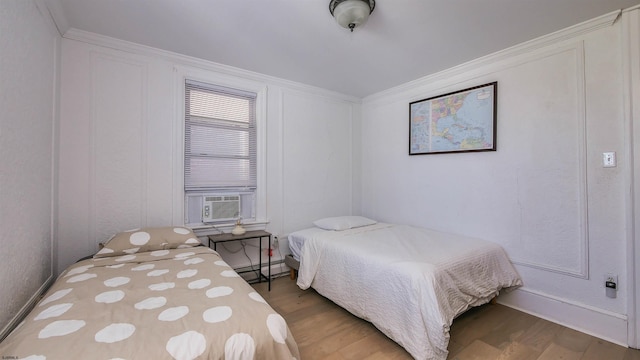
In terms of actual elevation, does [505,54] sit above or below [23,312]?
above

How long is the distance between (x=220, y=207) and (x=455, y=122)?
278cm

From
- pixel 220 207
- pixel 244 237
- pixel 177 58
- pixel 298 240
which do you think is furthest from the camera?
pixel 298 240

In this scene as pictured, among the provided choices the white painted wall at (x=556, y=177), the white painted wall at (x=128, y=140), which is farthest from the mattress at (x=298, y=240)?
the white painted wall at (x=556, y=177)

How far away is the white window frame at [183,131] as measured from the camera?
8.86 feet

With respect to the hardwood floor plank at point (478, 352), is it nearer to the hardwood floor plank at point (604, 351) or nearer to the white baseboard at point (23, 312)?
the hardwood floor plank at point (604, 351)

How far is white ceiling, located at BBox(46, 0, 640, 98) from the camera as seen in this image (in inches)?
75.4

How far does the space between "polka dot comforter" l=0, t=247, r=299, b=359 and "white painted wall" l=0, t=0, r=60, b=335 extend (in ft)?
0.73

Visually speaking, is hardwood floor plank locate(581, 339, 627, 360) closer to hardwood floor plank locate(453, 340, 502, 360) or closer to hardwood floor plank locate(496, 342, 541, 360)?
hardwood floor plank locate(496, 342, 541, 360)

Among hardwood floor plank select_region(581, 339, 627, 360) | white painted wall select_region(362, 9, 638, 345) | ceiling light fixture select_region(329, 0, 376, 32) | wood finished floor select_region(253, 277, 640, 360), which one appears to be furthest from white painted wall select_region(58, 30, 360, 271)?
hardwood floor plank select_region(581, 339, 627, 360)

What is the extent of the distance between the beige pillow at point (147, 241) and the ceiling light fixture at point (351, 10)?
2182 millimetres

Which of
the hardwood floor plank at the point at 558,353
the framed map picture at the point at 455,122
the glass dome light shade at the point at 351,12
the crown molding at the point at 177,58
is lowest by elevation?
the hardwood floor plank at the point at 558,353

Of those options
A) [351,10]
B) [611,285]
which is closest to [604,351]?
[611,285]

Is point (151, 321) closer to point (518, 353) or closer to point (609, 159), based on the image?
point (518, 353)

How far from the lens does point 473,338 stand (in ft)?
6.59
